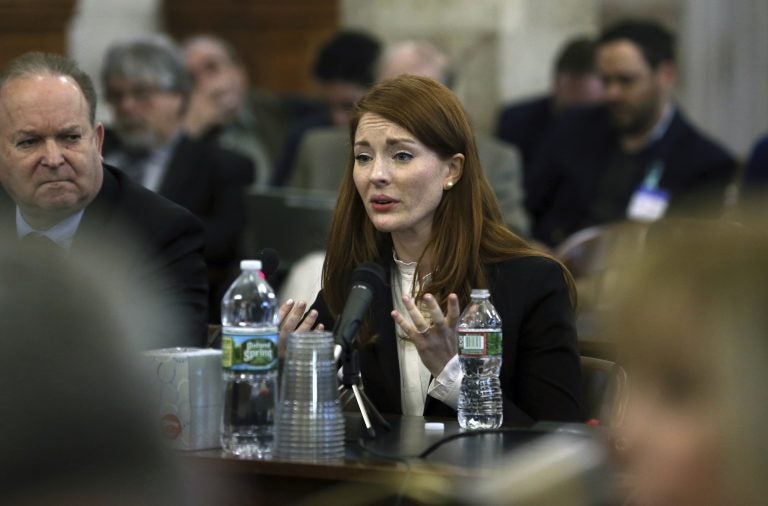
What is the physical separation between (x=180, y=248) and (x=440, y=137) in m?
0.83

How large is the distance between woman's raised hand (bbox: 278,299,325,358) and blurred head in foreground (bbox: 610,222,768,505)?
1.84 m

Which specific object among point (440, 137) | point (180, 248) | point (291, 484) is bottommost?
point (291, 484)

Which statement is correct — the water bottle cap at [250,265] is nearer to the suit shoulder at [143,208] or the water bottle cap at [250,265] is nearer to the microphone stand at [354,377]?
the microphone stand at [354,377]

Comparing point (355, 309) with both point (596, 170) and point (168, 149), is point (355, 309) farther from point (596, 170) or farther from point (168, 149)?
point (596, 170)

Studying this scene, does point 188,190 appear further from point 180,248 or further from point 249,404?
point 249,404

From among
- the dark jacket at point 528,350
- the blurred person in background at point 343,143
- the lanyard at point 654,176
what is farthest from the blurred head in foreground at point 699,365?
the lanyard at point 654,176

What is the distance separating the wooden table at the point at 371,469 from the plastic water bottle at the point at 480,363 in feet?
0.53

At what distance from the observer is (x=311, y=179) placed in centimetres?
698

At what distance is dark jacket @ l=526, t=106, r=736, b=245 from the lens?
21.6ft

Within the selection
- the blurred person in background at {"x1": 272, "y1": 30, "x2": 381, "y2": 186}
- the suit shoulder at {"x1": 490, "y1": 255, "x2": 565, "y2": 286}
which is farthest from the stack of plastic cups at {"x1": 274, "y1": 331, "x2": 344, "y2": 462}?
the blurred person in background at {"x1": 272, "y1": 30, "x2": 381, "y2": 186}

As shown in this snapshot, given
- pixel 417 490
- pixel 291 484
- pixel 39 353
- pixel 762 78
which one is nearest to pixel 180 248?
pixel 291 484

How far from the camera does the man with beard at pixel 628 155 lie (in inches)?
260

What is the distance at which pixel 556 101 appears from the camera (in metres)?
8.21

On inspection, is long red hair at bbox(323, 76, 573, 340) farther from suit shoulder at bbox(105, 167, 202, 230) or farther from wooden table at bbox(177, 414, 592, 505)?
wooden table at bbox(177, 414, 592, 505)
